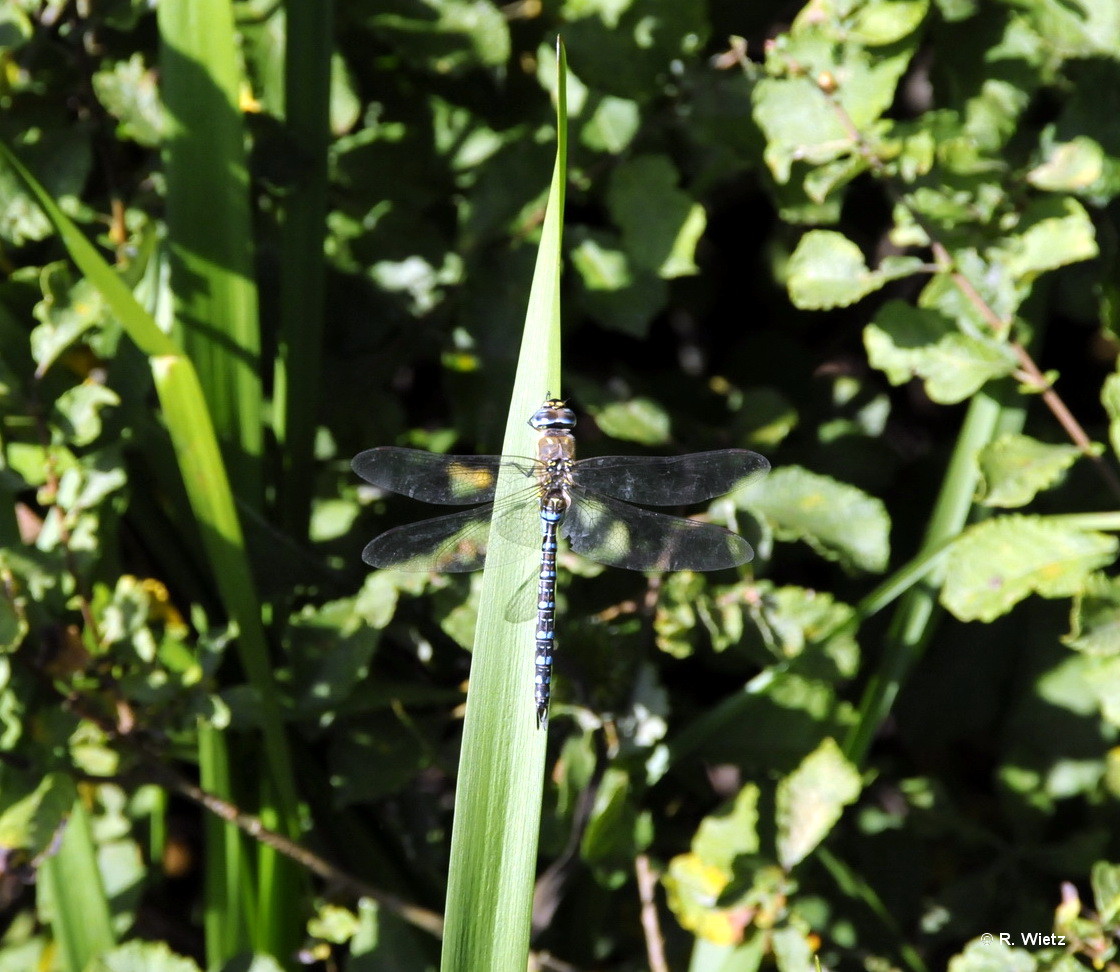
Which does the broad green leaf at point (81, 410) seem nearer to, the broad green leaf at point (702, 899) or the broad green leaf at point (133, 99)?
the broad green leaf at point (133, 99)

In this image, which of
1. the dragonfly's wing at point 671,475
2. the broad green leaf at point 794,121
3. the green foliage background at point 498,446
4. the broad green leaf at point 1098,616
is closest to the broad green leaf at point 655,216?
the green foliage background at point 498,446

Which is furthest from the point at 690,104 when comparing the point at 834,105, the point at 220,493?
the point at 220,493

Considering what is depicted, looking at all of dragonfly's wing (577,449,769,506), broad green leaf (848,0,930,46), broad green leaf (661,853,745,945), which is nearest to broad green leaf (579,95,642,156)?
broad green leaf (848,0,930,46)

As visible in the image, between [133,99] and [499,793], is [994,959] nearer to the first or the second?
[499,793]

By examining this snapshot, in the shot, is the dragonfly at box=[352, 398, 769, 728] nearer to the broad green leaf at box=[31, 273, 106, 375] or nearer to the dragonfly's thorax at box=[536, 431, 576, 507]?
the dragonfly's thorax at box=[536, 431, 576, 507]

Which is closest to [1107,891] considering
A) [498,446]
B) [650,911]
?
[650,911]

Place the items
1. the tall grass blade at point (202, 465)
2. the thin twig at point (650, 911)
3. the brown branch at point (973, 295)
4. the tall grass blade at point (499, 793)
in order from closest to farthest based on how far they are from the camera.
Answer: the tall grass blade at point (499, 793), the tall grass blade at point (202, 465), the brown branch at point (973, 295), the thin twig at point (650, 911)

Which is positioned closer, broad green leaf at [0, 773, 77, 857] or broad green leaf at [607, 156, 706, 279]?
broad green leaf at [0, 773, 77, 857]
